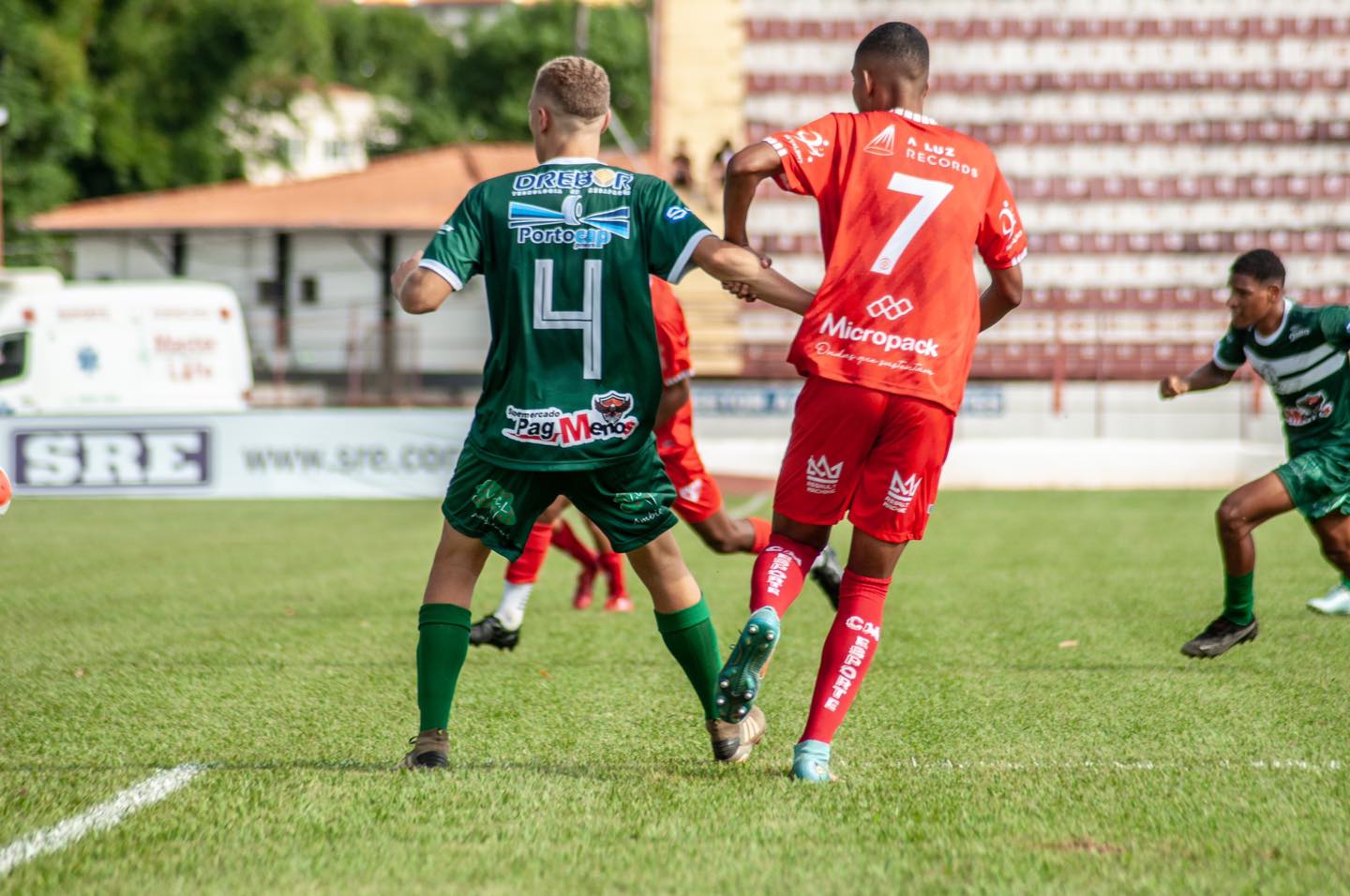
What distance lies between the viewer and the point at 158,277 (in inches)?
1564

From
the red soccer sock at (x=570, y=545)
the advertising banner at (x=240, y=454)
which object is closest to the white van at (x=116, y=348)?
the advertising banner at (x=240, y=454)

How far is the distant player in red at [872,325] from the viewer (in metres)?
4.03

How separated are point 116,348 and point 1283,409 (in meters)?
18.4

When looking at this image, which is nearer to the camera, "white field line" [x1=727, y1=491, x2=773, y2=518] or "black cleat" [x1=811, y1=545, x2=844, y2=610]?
"black cleat" [x1=811, y1=545, x2=844, y2=610]

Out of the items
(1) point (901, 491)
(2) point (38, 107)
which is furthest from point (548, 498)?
(2) point (38, 107)

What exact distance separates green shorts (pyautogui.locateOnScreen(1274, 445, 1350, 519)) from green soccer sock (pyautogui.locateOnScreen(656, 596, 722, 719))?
11.5 ft

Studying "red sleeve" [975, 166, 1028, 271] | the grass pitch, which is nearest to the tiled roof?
the grass pitch

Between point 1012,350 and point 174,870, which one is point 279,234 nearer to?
point 1012,350

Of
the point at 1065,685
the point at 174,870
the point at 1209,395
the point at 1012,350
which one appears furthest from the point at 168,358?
the point at 174,870

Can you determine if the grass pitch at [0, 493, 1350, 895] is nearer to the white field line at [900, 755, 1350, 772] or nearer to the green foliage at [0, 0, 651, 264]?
the white field line at [900, 755, 1350, 772]

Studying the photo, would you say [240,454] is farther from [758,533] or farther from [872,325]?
[872,325]

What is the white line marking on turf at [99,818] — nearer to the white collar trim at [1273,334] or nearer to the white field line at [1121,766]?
the white field line at [1121,766]

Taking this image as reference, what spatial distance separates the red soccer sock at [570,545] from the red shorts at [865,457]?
4.13m

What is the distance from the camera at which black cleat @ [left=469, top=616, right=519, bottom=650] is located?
6832mm
